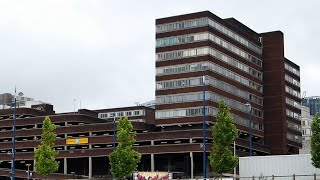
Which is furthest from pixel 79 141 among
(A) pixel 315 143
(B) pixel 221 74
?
(A) pixel 315 143

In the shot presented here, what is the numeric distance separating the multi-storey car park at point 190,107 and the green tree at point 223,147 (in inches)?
2376

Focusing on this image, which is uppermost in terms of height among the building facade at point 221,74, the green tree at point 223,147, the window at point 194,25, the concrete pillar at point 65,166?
the window at point 194,25

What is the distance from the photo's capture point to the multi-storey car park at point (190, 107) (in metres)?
145

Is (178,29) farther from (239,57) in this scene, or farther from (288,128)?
(288,128)

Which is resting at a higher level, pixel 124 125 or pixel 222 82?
pixel 222 82

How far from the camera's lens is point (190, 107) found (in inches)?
5714

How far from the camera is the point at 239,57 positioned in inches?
6334

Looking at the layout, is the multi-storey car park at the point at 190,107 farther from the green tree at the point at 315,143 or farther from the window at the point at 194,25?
the green tree at the point at 315,143

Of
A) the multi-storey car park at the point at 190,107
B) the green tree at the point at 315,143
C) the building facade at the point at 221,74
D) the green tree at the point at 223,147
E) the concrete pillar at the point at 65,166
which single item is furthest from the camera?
the concrete pillar at the point at 65,166

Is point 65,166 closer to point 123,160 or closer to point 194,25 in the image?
point 194,25

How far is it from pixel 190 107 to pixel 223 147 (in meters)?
68.3

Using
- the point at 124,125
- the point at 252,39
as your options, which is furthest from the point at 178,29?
the point at 124,125

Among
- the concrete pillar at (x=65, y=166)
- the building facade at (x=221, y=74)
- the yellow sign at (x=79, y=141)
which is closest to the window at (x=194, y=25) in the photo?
the building facade at (x=221, y=74)

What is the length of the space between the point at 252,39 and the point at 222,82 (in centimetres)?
2654
